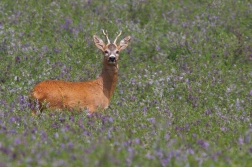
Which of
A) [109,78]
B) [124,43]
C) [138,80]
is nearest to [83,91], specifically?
[109,78]

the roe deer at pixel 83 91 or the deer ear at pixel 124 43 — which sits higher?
the deer ear at pixel 124 43

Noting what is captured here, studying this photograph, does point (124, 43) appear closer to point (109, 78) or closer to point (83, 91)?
point (109, 78)

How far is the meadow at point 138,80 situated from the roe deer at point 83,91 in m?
0.26

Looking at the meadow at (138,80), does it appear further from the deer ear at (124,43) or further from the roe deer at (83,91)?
the deer ear at (124,43)

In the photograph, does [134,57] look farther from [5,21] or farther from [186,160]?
[186,160]

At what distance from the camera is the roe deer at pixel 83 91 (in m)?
9.72

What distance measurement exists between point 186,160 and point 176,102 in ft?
17.4

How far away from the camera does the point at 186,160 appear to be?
5.40m

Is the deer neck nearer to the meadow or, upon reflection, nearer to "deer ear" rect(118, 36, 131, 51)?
the meadow

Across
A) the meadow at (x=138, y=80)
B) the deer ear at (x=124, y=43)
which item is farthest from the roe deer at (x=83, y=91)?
the meadow at (x=138, y=80)

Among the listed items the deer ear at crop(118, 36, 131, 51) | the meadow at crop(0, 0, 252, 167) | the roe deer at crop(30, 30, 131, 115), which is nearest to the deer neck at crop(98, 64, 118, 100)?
the roe deer at crop(30, 30, 131, 115)

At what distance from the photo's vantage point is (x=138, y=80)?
11945 mm

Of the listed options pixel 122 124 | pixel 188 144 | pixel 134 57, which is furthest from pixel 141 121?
pixel 134 57

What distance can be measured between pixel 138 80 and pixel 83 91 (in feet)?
6.17
